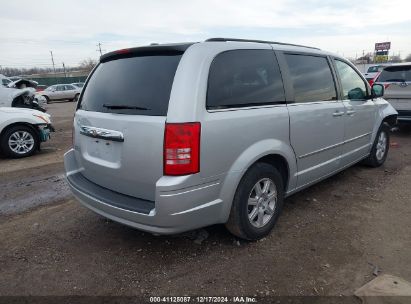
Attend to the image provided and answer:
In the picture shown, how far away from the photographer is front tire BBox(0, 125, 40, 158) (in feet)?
23.3

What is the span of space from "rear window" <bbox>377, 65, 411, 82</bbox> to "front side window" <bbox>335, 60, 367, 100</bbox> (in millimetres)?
4270

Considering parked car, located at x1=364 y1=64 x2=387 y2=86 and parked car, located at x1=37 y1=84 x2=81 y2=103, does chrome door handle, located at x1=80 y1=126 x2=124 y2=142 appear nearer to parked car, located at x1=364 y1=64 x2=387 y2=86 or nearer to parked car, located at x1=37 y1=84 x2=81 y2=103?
parked car, located at x1=364 y1=64 x2=387 y2=86

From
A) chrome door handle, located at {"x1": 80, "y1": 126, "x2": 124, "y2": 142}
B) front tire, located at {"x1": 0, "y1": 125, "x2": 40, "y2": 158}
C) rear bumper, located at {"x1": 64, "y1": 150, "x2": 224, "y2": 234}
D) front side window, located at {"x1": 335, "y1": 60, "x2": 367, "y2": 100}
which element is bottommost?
front tire, located at {"x1": 0, "y1": 125, "x2": 40, "y2": 158}

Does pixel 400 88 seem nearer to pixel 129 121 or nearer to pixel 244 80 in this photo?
pixel 244 80

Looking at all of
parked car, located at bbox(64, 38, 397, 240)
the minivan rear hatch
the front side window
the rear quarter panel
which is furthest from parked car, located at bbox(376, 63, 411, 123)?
the minivan rear hatch

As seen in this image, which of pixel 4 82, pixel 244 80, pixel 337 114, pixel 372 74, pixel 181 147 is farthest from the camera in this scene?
pixel 372 74

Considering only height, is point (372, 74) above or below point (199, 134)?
below

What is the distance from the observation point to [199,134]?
263cm

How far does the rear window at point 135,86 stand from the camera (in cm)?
275

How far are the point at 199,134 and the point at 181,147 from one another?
0.17m

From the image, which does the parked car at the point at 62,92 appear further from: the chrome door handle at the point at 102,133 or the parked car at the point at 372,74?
the chrome door handle at the point at 102,133

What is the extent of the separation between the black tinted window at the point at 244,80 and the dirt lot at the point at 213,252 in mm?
1386

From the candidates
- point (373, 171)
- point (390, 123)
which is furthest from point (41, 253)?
point (390, 123)

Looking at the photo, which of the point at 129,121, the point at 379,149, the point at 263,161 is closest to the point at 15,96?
the point at 129,121
